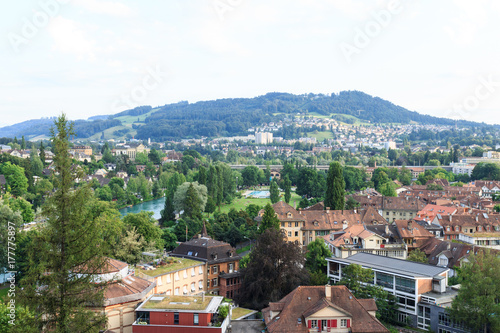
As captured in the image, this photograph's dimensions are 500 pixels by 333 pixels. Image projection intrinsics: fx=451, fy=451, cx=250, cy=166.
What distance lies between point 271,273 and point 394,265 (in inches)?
315

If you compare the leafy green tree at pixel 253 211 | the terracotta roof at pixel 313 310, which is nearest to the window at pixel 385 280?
the terracotta roof at pixel 313 310

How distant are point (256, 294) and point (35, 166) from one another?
56.2m

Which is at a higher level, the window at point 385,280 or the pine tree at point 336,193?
the pine tree at point 336,193

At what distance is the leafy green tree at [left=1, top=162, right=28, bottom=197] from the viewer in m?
57.2

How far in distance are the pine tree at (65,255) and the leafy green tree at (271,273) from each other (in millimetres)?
14605

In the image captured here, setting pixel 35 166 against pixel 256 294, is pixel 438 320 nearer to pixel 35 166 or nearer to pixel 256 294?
pixel 256 294

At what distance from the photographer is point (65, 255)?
1183 cm

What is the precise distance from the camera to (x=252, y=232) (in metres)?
41.8

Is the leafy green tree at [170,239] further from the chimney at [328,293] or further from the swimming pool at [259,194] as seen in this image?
the swimming pool at [259,194]

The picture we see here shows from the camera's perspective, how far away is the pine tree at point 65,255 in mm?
11578

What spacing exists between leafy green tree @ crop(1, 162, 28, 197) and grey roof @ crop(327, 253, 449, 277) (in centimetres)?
4371

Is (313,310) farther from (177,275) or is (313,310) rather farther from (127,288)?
(177,275)

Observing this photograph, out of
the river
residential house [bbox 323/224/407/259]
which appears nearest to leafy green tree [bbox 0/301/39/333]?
residential house [bbox 323/224/407/259]

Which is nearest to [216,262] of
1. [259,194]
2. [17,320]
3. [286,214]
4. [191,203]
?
[286,214]
